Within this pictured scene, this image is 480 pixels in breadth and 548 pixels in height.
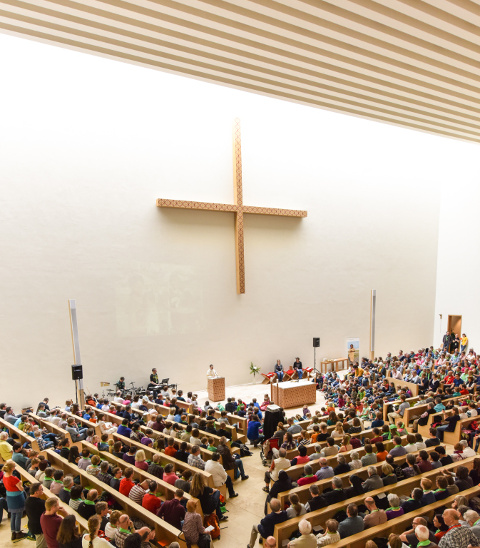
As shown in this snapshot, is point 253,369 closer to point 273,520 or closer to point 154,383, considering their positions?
point 154,383

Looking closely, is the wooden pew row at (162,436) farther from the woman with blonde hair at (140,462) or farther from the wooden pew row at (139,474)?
the wooden pew row at (139,474)

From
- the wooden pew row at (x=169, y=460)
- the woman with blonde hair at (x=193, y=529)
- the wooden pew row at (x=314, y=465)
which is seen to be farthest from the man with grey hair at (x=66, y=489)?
the wooden pew row at (x=314, y=465)

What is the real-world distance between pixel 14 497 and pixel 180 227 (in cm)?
902

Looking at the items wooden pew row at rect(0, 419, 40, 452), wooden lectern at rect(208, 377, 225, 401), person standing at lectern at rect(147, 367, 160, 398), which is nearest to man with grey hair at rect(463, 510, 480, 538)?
wooden pew row at rect(0, 419, 40, 452)

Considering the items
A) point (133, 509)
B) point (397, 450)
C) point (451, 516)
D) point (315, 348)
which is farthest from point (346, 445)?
point (315, 348)

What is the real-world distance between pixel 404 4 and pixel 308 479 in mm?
7108

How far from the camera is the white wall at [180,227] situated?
10695mm

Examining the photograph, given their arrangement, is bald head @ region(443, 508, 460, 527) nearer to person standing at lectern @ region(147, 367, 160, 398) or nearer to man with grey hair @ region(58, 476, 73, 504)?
man with grey hair @ region(58, 476, 73, 504)

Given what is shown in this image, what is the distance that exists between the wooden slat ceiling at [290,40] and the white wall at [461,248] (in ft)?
24.3

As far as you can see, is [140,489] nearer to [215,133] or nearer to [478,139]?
[215,133]

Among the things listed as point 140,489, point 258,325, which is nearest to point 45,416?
point 140,489

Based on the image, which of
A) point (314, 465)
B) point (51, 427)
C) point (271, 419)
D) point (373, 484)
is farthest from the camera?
point (271, 419)

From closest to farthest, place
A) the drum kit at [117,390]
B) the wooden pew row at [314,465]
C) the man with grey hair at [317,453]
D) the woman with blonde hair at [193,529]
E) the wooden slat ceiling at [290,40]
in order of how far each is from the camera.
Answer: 1. the woman with blonde hair at [193,529]
2. the wooden pew row at [314,465]
3. the man with grey hair at [317,453]
4. the wooden slat ceiling at [290,40]
5. the drum kit at [117,390]

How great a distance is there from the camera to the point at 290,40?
7.41 meters
